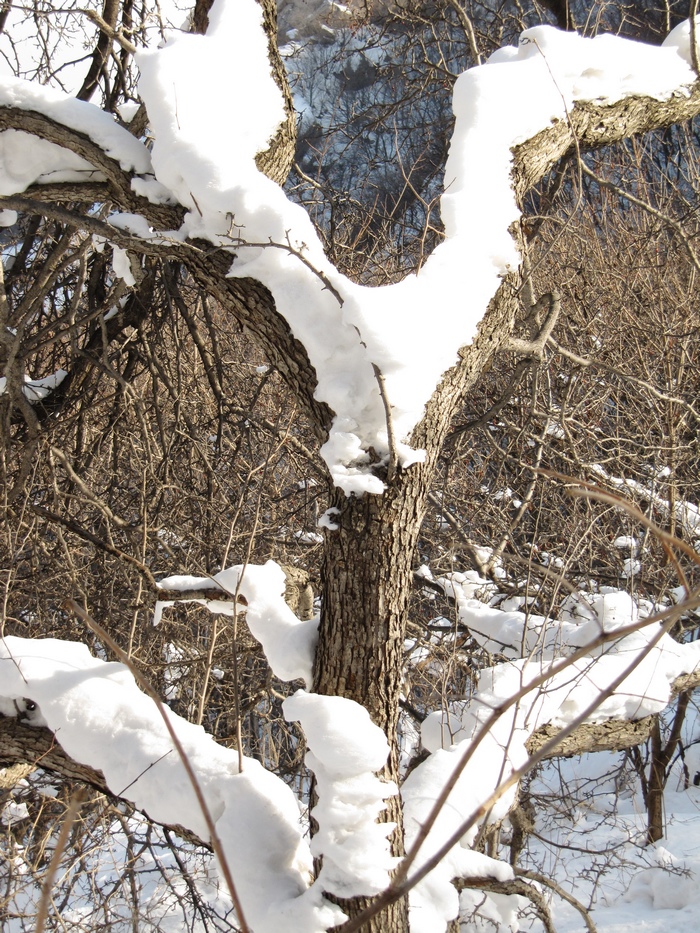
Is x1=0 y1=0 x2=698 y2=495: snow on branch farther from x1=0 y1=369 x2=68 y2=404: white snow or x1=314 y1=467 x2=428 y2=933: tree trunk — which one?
x1=0 y1=369 x2=68 y2=404: white snow

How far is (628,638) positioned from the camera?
302cm

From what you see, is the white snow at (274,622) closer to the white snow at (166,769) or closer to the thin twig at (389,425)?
the white snow at (166,769)

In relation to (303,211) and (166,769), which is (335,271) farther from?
(166,769)

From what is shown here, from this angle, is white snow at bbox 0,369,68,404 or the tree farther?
white snow at bbox 0,369,68,404

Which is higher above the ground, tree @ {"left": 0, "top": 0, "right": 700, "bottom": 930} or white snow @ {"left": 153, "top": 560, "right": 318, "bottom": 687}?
tree @ {"left": 0, "top": 0, "right": 700, "bottom": 930}

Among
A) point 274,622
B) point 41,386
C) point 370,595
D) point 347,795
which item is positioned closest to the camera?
point 347,795

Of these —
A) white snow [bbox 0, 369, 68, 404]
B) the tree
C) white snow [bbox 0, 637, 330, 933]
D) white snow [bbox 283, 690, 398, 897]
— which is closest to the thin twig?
the tree

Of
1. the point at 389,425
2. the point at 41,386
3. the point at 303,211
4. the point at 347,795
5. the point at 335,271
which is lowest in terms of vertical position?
the point at 347,795

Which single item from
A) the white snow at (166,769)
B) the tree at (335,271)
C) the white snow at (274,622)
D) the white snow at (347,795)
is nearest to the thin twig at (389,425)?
the tree at (335,271)

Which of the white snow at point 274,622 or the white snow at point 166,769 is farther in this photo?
the white snow at point 274,622

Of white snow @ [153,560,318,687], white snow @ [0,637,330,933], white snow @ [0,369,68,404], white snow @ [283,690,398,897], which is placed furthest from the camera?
white snow @ [0,369,68,404]

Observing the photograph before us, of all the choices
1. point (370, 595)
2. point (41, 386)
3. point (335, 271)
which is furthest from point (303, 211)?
point (41, 386)

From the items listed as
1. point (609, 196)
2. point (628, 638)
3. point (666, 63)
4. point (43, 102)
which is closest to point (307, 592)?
point (628, 638)

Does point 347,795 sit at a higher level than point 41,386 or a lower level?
lower
